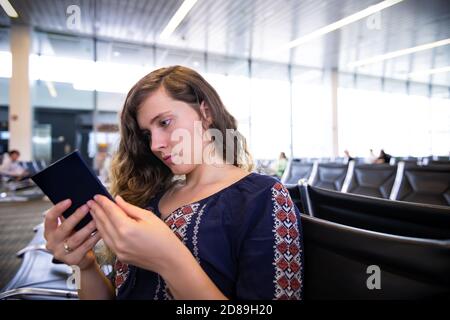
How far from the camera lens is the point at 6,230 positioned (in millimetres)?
3346

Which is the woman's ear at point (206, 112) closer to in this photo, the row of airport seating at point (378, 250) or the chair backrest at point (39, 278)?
the row of airport seating at point (378, 250)

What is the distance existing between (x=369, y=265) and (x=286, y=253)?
167 millimetres

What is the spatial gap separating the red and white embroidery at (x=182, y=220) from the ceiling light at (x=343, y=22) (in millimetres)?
6087

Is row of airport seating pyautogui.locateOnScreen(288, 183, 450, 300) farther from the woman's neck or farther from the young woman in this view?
the woman's neck

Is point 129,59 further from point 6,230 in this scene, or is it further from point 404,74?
point 404,74

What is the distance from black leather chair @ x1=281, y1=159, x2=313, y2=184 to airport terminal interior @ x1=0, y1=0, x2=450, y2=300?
0.02 m

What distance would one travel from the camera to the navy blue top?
0.57m

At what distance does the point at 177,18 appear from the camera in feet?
18.4

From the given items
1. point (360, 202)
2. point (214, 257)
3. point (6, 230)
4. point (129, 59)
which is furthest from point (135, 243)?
point (129, 59)

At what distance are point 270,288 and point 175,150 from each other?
427 millimetres

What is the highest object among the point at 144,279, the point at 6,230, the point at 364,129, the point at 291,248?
the point at 364,129

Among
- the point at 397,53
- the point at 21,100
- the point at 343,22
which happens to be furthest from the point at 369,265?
the point at 397,53

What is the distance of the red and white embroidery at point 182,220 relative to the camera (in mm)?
660

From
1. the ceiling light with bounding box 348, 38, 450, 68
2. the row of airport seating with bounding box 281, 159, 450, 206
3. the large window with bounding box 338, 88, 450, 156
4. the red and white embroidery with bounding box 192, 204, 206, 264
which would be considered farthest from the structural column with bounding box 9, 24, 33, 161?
the large window with bounding box 338, 88, 450, 156
